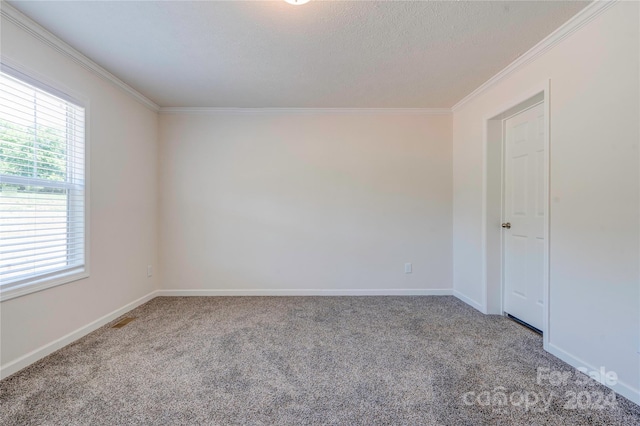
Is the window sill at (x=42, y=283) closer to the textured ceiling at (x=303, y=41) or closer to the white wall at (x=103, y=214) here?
the white wall at (x=103, y=214)

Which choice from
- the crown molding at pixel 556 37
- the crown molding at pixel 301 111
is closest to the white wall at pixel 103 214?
the crown molding at pixel 301 111

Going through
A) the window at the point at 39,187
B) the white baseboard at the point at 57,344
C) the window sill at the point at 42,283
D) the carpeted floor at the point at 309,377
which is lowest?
the carpeted floor at the point at 309,377

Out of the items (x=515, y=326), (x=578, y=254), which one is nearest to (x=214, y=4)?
(x=578, y=254)

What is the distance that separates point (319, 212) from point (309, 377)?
6.77 ft

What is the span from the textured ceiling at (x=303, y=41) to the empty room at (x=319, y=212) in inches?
0.9

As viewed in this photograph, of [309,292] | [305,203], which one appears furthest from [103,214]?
[309,292]

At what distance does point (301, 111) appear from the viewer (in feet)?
11.3

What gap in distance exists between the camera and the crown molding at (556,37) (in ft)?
5.55

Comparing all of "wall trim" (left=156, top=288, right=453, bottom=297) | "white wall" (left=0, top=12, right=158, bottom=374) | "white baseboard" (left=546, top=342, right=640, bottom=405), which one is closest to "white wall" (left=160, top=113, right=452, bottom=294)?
"wall trim" (left=156, top=288, right=453, bottom=297)

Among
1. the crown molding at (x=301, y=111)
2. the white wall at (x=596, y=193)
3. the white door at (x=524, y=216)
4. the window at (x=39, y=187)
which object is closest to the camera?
the white wall at (x=596, y=193)

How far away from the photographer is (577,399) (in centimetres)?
156

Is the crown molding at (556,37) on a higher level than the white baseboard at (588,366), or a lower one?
higher

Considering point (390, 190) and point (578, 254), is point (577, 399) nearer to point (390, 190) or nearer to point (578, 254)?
point (578, 254)

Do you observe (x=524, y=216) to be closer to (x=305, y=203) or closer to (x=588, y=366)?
(x=588, y=366)
